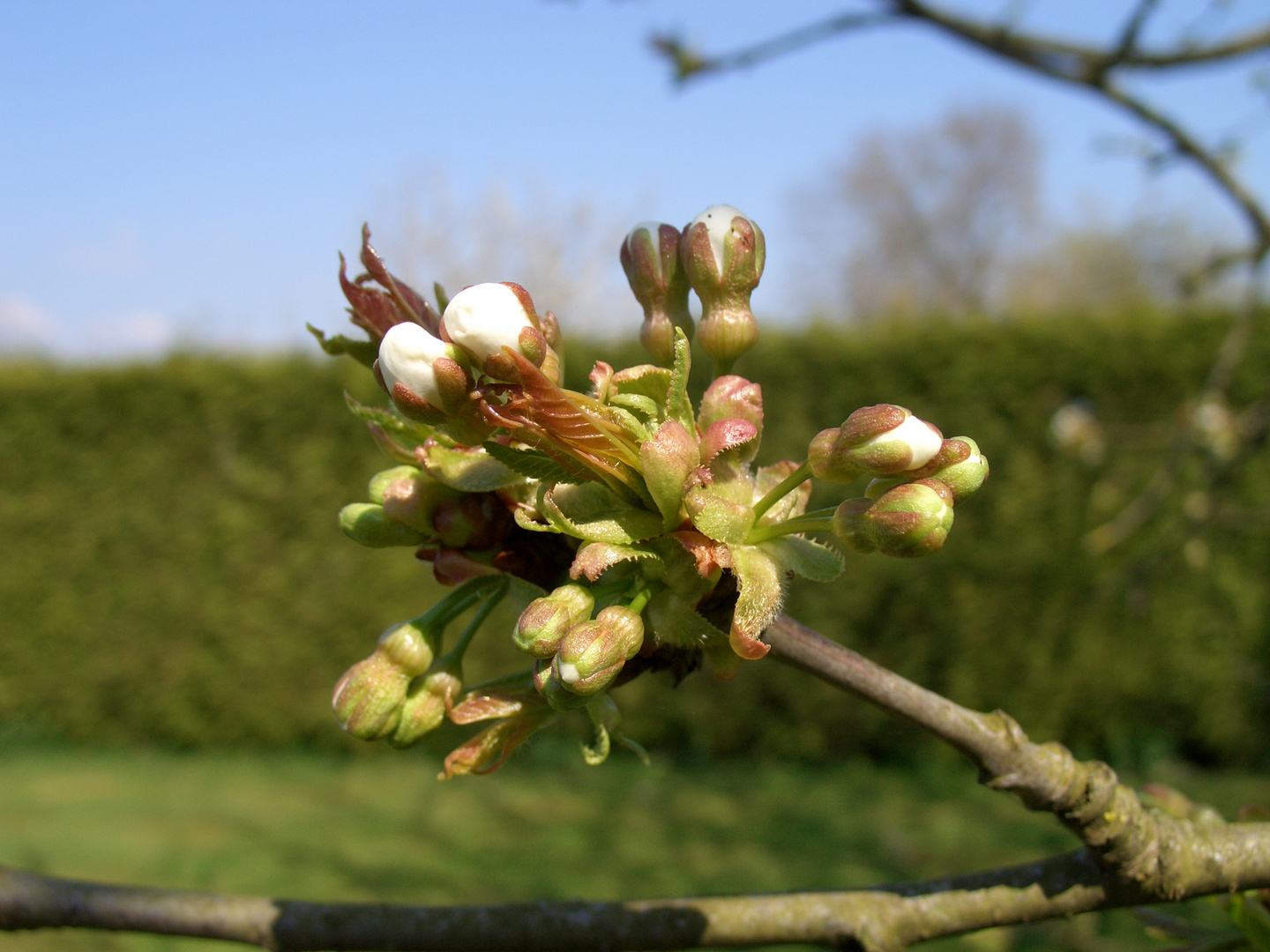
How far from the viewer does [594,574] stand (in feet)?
2.56

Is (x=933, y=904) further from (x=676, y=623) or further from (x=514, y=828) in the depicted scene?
(x=514, y=828)

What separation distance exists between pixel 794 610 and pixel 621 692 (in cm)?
157

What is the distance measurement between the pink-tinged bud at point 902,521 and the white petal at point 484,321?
307 mm

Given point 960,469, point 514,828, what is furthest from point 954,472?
point 514,828

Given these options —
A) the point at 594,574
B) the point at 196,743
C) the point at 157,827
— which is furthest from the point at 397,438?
the point at 196,743

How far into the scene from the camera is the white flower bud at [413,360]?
77cm

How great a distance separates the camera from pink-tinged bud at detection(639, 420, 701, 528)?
2.53 ft

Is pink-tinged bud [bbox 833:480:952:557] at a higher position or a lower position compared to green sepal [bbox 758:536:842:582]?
higher

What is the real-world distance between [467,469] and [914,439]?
0.38 m

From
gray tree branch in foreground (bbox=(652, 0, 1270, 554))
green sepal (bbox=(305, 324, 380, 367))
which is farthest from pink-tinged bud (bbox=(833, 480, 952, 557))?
gray tree branch in foreground (bbox=(652, 0, 1270, 554))

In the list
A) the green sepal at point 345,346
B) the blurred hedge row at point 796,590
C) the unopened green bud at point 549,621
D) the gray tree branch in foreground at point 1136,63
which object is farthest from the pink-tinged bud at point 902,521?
the blurred hedge row at point 796,590

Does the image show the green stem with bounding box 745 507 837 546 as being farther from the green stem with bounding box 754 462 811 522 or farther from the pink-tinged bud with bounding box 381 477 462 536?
the pink-tinged bud with bounding box 381 477 462 536

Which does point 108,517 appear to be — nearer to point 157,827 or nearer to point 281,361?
point 281,361

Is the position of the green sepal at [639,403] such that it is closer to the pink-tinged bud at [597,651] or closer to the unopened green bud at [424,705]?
the pink-tinged bud at [597,651]
